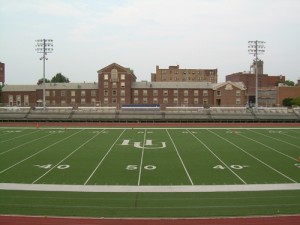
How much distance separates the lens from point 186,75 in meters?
112

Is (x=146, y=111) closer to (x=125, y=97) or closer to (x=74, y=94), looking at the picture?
(x=125, y=97)

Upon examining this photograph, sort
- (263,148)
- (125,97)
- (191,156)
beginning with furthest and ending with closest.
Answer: (125,97) → (263,148) → (191,156)

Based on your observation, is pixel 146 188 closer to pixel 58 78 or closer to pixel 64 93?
pixel 64 93

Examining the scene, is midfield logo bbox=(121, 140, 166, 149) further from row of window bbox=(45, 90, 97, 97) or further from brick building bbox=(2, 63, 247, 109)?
row of window bbox=(45, 90, 97, 97)

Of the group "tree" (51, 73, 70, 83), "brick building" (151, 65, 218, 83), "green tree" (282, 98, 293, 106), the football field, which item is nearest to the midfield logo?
the football field

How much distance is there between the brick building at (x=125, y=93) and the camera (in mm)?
71500

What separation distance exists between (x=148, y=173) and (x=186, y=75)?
9774 cm

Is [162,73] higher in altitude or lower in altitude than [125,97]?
higher

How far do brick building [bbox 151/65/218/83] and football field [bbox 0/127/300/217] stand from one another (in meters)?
85.3

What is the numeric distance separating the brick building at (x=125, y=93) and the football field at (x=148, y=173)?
4428 centimetres

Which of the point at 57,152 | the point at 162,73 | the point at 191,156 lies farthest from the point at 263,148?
the point at 162,73
